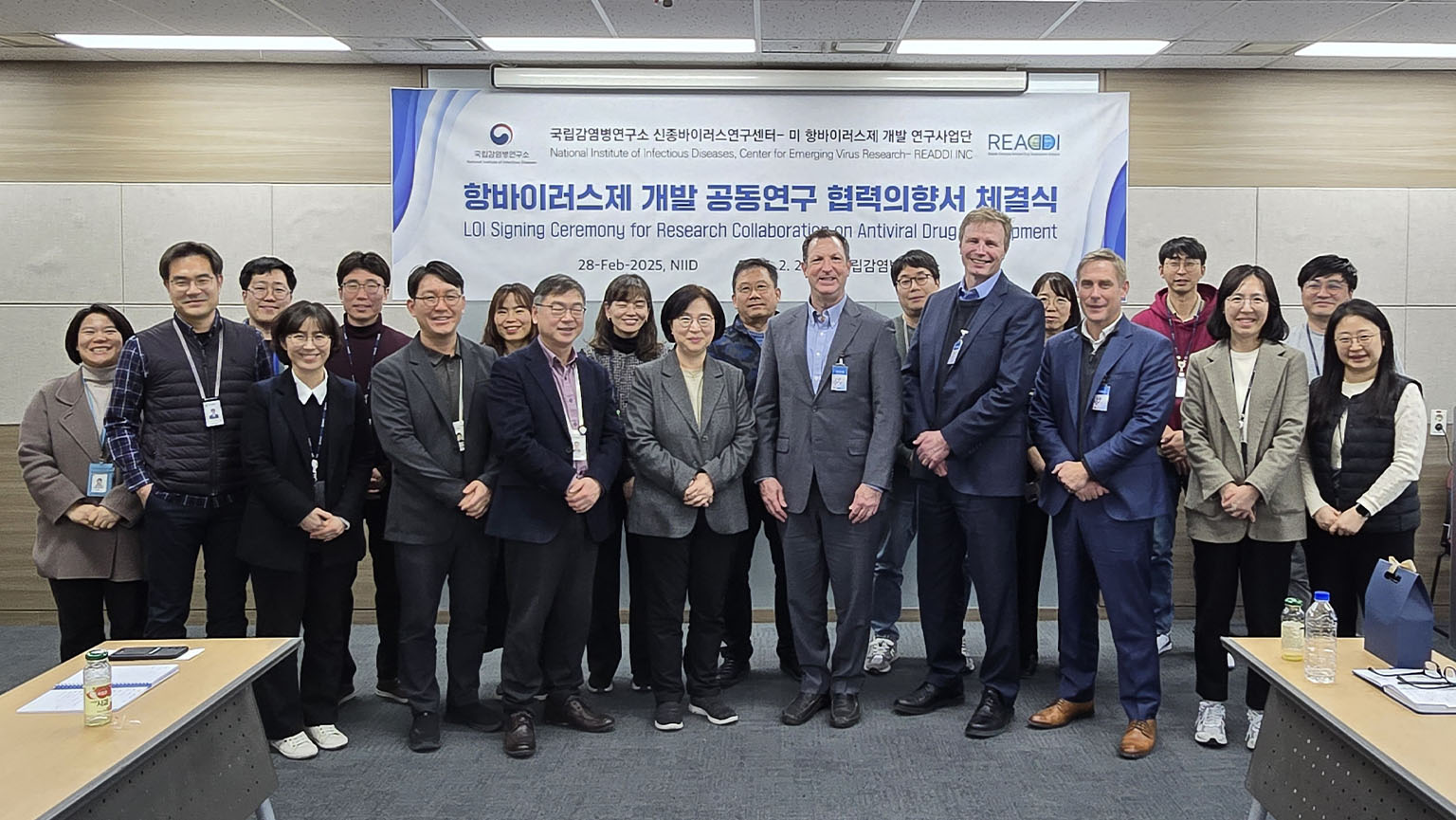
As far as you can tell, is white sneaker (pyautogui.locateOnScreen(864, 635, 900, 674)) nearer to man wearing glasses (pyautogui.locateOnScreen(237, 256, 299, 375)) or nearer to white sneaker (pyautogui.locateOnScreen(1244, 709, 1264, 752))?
white sneaker (pyautogui.locateOnScreen(1244, 709, 1264, 752))

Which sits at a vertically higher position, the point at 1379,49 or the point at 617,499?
the point at 1379,49

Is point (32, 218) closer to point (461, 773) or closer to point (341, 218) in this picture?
point (341, 218)

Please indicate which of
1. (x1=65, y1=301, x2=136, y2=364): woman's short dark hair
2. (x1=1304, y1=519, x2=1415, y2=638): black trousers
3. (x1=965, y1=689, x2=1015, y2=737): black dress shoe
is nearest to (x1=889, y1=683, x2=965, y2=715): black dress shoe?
(x1=965, y1=689, x2=1015, y2=737): black dress shoe

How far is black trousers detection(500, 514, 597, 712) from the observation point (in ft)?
12.3

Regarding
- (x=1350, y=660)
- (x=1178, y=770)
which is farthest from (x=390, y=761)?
(x=1350, y=660)

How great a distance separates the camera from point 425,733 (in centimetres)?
372

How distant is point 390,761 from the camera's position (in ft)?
11.8

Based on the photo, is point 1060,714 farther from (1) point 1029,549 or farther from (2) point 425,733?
(2) point 425,733

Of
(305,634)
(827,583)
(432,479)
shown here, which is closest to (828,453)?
(827,583)

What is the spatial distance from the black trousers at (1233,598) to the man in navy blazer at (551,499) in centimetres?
216

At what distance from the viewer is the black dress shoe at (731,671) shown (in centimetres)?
436

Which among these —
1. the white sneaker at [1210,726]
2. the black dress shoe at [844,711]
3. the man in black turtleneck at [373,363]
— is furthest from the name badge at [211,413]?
the white sneaker at [1210,726]

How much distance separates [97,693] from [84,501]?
1.95 metres

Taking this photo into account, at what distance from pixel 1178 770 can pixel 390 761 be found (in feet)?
8.73
